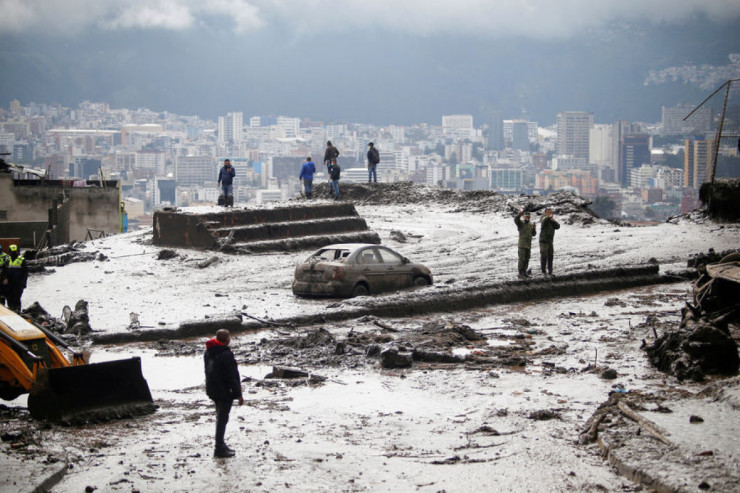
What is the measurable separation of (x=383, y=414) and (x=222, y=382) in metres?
2.55

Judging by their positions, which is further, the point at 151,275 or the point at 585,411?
the point at 151,275

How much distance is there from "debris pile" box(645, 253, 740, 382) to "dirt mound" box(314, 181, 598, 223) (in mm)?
19083

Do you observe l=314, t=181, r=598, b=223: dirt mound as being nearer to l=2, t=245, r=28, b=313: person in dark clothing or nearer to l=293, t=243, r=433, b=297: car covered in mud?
l=293, t=243, r=433, b=297: car covered in mud

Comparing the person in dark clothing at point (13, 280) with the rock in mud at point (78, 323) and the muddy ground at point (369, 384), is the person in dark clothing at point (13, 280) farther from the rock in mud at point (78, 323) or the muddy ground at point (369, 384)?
the rock in mud at point (78, 323)

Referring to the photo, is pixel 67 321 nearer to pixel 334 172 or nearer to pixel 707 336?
pixel 707 336

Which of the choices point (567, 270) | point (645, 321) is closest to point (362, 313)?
point (645, 321)

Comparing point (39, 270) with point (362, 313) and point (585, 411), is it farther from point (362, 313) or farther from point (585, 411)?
point (585, 411)

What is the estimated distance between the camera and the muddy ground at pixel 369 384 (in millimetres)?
8594

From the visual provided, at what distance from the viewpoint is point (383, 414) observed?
1102 cm

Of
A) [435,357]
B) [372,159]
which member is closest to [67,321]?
[435,357]

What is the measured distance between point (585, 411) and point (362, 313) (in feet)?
26.5

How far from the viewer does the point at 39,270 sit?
80.8ft

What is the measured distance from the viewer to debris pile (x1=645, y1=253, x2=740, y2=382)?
11820 mm

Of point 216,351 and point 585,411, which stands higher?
point 216,351
